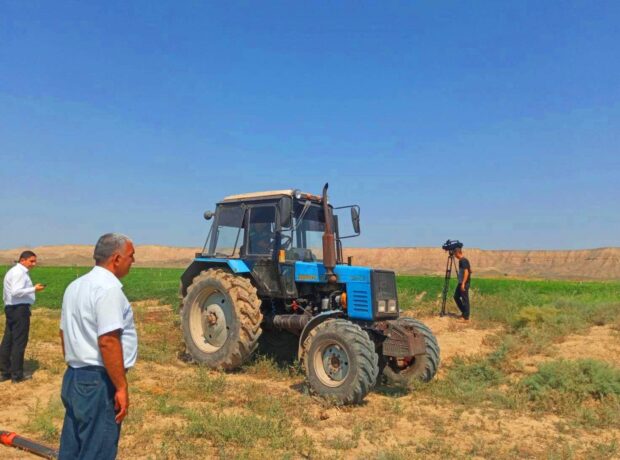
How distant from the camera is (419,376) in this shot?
6535 millimetres

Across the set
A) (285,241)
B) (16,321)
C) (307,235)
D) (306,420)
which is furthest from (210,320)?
(306,420)

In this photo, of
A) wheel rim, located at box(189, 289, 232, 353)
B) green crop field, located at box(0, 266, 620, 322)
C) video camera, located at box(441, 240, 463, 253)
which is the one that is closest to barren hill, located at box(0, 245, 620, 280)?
green crop field, located at box(0, 266, 620, 322)

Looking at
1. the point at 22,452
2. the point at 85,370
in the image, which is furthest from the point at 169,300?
the point at 85,370

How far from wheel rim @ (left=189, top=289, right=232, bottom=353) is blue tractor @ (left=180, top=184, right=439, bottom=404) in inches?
0.6

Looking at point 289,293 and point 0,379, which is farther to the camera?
point 289,293

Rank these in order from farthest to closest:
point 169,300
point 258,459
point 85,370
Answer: point 169,300, point 258,459, point 85,370

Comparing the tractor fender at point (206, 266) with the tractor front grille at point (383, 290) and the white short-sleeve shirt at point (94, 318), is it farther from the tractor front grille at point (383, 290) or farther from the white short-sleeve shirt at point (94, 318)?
the white short-sleeve shirt at point (94, 318)

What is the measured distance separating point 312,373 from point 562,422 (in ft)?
9.14

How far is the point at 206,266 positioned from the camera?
8.27 m

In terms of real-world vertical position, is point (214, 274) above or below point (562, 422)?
above

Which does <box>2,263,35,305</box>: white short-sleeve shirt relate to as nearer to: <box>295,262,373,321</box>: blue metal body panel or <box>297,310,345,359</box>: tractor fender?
<box>297,310,345,359</box>: tractor fender

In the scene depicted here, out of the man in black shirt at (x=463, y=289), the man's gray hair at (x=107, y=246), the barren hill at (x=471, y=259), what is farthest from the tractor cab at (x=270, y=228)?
the barren hill at (x=471, y=259)

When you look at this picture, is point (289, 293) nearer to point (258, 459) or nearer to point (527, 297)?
point (258, 459)

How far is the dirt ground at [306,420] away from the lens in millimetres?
4395
